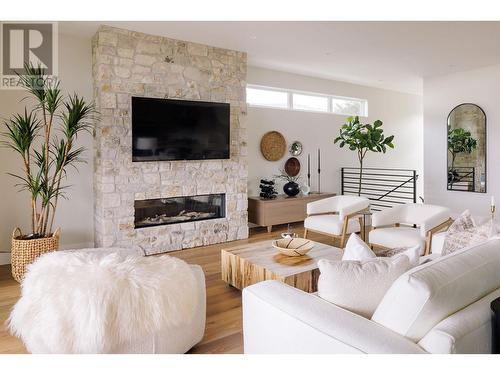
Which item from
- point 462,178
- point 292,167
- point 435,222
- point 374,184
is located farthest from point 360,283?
point 374,184

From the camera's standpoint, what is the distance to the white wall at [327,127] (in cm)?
631

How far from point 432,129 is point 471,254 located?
6.05 m

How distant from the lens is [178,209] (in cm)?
502

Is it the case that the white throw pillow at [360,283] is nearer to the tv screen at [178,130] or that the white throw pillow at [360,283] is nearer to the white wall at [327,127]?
the tv screen at [178,130]

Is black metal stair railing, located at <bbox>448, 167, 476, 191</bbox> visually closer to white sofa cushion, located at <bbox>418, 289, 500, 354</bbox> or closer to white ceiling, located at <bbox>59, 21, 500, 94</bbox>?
white ceiling, located at <bbox>59, 21, 500, 94</bbox>

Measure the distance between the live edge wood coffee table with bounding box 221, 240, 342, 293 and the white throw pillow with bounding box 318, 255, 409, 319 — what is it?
3.54 ft

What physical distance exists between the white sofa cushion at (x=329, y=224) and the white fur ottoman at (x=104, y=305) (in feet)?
8.35

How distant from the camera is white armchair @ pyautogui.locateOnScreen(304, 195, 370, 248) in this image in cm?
426

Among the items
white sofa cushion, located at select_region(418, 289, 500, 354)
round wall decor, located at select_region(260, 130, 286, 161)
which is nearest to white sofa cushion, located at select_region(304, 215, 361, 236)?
round wall decor, located at select_region(260, 130, 286, 161)

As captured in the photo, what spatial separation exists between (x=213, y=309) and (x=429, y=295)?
6.54 ft

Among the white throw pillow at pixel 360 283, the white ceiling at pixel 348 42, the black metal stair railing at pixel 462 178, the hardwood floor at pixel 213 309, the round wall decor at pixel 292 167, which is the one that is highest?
the white ceiling at pixel 348 42

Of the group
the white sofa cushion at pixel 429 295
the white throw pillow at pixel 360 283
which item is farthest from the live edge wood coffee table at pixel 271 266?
the white sofa cushion at pixel 429 295
